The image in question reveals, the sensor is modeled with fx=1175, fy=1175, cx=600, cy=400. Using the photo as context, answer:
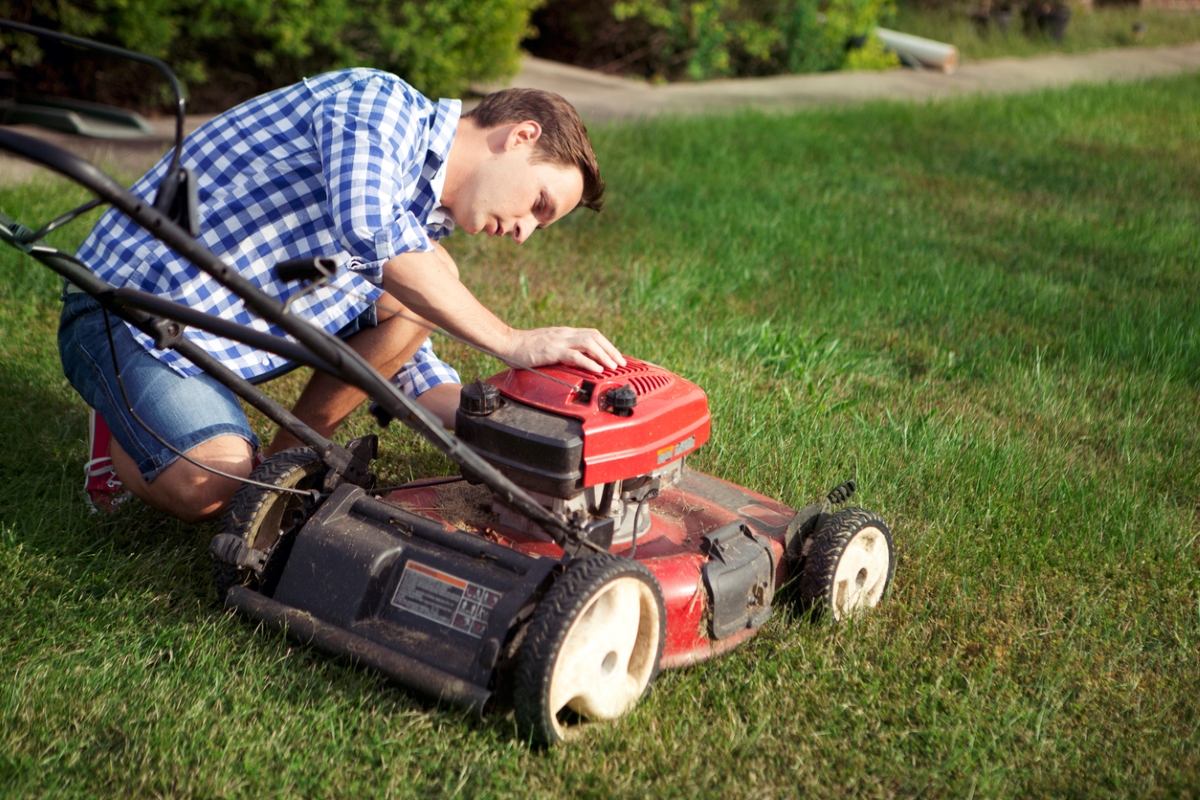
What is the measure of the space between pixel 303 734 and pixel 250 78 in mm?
5625

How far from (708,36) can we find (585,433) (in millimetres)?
8233

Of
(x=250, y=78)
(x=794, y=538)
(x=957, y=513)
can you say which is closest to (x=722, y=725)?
(x=794, y=538)

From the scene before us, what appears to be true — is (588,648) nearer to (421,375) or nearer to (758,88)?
(421,375)

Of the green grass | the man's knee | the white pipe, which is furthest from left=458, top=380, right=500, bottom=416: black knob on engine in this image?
the green grass

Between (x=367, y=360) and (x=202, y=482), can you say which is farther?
(x=367, y=360)

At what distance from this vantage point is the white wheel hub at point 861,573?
248 centimetres

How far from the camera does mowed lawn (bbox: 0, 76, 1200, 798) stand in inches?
80.6

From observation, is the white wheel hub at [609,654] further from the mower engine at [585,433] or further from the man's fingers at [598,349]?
the man's fingers at [598,349]

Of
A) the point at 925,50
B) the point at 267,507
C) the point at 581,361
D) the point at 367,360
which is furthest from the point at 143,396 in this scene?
the point at 925,50

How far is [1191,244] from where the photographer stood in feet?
17.8

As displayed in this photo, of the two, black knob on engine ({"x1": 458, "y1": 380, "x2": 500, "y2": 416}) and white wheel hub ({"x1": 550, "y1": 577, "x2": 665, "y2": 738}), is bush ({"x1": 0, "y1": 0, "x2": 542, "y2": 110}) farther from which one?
white wheel hub ({"x1": 550, "y1": 577, "x2": 665, "y2": 738})

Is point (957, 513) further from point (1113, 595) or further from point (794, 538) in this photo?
point (794, 538)

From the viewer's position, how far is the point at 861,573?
2.56 metres

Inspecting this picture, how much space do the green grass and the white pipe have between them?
32.5 inches
